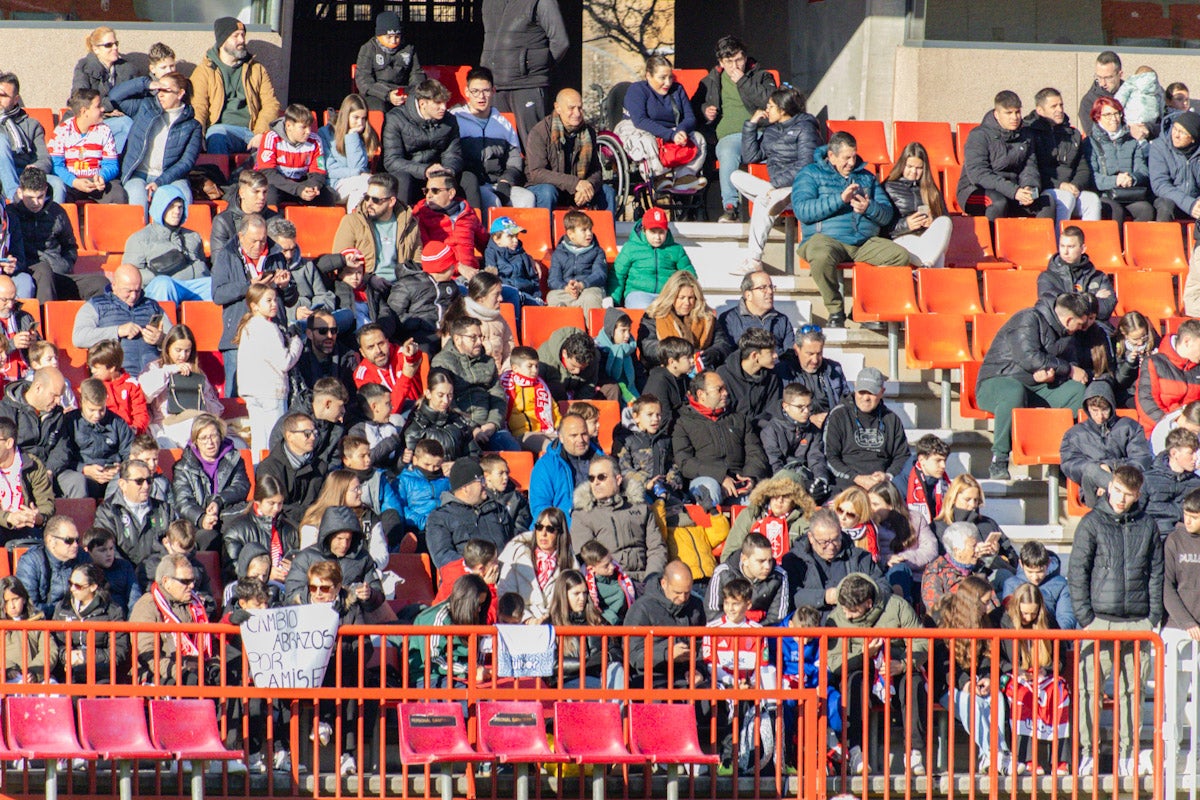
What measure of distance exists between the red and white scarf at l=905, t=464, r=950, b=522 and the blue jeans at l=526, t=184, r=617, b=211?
374 cm

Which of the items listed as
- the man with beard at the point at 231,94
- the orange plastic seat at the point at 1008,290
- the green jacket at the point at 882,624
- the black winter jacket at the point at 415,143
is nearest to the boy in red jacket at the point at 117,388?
the black winter jacket at the point at 415,143

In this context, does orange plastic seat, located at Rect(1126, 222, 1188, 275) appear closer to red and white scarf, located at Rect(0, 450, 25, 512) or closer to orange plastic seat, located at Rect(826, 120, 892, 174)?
orange plastic seat, located at Rect(826, 120, 892, 174)

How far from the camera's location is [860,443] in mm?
10719

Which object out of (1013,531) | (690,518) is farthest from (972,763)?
(1013,531)

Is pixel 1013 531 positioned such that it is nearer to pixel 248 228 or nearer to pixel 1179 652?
pixel 1179 652

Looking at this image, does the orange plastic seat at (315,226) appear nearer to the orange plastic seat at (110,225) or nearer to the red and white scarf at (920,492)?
the orange plastic seat at (110,225)

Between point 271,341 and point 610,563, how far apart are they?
97.1 inches

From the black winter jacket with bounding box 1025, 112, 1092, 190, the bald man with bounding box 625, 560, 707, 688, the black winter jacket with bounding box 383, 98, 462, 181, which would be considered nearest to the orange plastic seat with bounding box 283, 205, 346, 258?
the black winter jacket with bounding box 383, 98, 462, 181

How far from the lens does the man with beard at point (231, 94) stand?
13336 mm

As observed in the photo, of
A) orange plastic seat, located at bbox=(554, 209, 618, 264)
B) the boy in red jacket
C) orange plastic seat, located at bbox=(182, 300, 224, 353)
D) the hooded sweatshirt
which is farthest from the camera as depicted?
orange plastic seat, located at bbox=(554, 209, 618, 264)

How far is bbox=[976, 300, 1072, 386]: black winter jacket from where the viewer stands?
11.5 meters

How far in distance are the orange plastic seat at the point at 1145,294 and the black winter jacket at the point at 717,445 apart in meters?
3.69

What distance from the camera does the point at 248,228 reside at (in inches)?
429

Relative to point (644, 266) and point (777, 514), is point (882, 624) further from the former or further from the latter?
point (644, 266)
